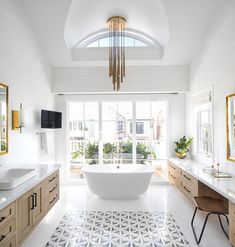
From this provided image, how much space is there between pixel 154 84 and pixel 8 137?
127 inches

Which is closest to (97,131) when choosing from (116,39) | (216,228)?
(116,39)

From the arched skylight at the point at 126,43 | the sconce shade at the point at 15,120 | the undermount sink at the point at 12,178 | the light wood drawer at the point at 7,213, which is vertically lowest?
the light wood drawer at the point at 7,213

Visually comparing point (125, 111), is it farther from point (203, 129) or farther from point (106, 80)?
point (203, 129)

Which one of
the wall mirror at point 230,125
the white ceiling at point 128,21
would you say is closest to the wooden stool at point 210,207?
the wall mirror at point 230,125

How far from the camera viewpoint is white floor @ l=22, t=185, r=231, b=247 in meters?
2.53

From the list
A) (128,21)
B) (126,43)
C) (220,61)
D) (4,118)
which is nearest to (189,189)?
(220,61)

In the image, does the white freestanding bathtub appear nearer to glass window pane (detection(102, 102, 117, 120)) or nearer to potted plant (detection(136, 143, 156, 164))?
potted plant (detection(136, 143, 156, 164))

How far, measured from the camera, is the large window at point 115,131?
4.99 metres

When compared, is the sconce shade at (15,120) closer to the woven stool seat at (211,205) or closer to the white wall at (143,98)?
the white wall at (143,98)

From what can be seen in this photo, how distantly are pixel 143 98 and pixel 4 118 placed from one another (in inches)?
126

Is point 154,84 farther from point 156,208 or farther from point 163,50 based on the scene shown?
point 156,208

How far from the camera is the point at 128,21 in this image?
398cm

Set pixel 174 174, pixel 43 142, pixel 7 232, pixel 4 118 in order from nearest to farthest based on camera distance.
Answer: pixel 7 232
pixel 4 118
pixel 43 142
pixel 174 174

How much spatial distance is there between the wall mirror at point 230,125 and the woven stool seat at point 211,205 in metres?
0.70
